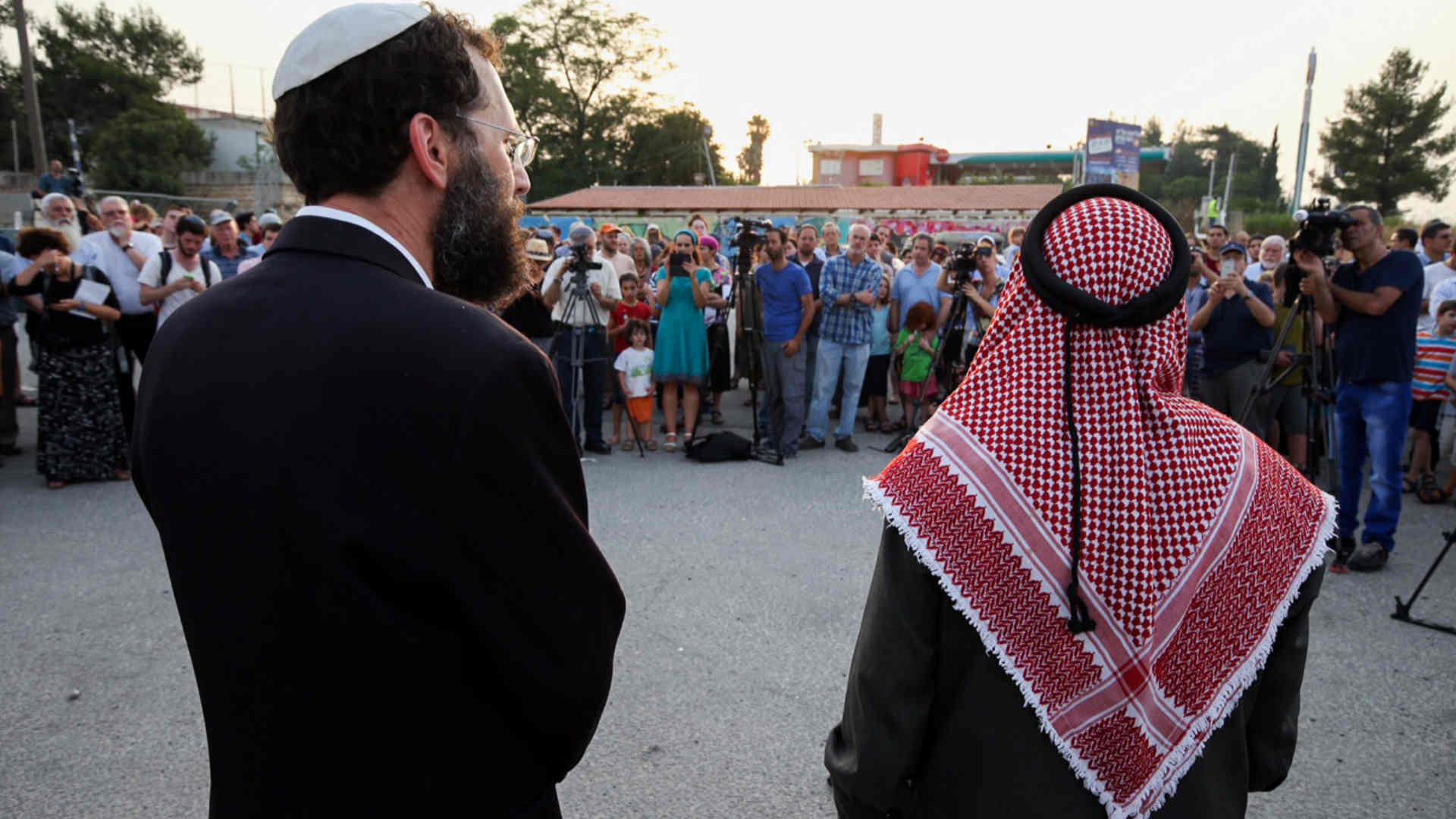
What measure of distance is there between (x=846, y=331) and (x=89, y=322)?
5837 mm

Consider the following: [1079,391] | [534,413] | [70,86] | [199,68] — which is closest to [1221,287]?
[1079,391]

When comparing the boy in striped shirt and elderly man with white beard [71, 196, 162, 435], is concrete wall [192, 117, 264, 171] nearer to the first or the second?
elderly man with white beard [71, 196, 162, 435]

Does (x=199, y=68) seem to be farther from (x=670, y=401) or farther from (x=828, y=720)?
(x=828, y=720)

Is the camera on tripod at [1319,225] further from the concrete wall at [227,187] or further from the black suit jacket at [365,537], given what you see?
the concrete wall at [227,187]

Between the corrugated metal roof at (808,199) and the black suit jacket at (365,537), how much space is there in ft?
91.1

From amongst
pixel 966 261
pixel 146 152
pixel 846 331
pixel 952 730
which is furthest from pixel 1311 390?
pixel 146 152

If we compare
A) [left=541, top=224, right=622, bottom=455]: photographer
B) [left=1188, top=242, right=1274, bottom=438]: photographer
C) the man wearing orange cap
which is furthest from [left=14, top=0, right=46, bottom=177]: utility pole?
[left=1188, top=242, right=1274, bottom=438]: photographer

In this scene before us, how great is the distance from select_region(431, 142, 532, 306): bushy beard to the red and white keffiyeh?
76 cm

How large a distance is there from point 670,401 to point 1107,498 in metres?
6.81

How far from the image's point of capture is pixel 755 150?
76.6 metres

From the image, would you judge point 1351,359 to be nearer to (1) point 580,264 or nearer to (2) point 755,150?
(1) point 580,264

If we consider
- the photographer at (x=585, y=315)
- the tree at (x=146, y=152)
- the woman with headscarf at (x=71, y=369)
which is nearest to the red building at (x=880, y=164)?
the tree at (x=146, y=152)

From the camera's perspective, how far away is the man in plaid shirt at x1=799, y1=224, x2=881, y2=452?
797 centimetres

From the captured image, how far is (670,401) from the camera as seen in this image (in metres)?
8.19
